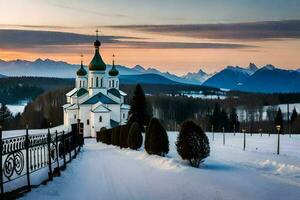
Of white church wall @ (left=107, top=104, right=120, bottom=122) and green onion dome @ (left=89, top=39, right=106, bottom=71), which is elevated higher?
green onion dome @ (left=89, top=39, right=106, bottom=71)

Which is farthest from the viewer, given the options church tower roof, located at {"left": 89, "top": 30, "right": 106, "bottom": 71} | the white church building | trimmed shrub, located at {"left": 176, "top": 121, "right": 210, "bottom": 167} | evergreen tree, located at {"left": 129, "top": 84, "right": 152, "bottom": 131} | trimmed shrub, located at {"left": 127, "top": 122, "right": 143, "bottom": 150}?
church tower roof, located at {"left": 89, "top": 30, "right": 106, "bottom": 71}

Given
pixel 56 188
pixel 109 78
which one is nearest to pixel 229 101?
Result: pixel 109 78

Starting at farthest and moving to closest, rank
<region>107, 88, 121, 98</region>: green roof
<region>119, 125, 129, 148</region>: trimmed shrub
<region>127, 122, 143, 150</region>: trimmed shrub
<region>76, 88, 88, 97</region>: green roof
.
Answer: <region>107, 88, 121, 98</region>: green roof → <region>76, 88, 88, 97</region>: green roof → <region>119, 125, 129, 148</region>: trimmed shrub → <region>127, 122, 143, 150</region>: trimmed shrub

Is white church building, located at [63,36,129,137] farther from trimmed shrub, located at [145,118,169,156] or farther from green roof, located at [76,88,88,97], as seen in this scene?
trimmed shrub, located at [145,118,169,156]

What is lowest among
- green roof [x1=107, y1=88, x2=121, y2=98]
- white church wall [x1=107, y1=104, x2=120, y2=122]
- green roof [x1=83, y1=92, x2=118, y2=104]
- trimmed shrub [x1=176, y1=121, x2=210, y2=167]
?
trimmed shrub [x1=176, y1=121, x2=210, y2=167]

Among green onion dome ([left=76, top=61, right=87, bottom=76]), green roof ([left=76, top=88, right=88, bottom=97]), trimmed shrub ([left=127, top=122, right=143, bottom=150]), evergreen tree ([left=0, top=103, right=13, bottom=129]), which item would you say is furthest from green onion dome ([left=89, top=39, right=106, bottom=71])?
trimmed shrub ([left=127, top=122, right=143, bottom=150])

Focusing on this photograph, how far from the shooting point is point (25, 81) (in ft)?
654

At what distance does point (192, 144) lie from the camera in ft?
53.7

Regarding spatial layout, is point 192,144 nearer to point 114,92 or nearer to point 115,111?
point 115,111

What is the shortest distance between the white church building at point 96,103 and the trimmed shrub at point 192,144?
57.5 meters

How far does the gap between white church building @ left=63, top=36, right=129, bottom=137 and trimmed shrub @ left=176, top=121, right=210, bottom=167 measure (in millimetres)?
57549

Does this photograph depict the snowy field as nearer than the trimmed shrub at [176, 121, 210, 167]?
Yes

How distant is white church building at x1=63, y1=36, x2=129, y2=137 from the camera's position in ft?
243

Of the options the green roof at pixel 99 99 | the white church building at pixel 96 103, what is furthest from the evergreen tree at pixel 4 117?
the green roof at pixel 99 99
